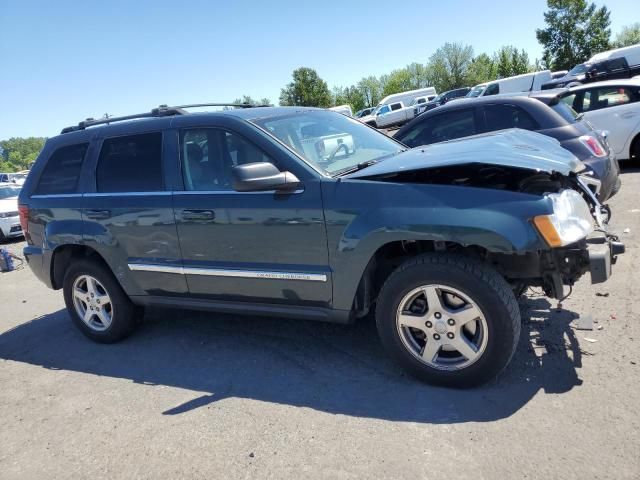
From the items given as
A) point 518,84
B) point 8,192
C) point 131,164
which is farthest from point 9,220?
point 518,84

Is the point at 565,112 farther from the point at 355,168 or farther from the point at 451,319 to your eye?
the point at 451,319

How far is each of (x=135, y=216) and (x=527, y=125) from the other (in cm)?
477

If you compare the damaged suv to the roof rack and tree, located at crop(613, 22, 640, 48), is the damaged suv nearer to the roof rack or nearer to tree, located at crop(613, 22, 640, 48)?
the roof rack

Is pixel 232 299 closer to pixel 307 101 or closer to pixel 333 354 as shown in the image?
pixel 333 354

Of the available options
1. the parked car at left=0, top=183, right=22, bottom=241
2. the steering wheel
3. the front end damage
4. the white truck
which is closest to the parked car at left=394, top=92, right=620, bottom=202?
the front end damage

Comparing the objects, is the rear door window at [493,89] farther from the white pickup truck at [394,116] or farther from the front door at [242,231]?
the front door at [242,231]

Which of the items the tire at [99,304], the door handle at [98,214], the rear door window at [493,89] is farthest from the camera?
the rear door window at [493,89]

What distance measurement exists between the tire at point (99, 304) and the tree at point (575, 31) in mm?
50517

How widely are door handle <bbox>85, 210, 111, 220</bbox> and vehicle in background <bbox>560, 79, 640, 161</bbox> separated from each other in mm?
7919

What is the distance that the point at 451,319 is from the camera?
3.20 metres

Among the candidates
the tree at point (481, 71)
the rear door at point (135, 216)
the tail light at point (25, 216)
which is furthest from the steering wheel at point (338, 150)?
the tree at point (481, 71)

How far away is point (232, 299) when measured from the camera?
408 cm

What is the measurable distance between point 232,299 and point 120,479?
1.52m

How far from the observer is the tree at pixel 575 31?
4606 cm
